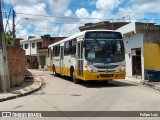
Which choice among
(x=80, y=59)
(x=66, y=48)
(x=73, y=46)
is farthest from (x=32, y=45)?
(x=80, y=59)

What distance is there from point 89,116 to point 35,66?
54.8 meters

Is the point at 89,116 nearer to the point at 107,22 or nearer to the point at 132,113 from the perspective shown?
the point at 132,113

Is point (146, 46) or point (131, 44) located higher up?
point (131, 44)

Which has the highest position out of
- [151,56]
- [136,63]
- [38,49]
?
[38,49]

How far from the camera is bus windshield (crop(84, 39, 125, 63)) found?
62.0 feet

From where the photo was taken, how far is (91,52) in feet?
62.2

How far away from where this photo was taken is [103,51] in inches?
747

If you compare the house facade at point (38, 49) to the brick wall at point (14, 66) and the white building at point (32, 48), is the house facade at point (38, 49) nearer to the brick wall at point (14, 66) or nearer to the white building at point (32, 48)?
the white building at point (32, 48)

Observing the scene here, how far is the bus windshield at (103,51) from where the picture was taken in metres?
18.9

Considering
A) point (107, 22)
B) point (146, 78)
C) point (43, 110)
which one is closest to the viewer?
point (43, 110)

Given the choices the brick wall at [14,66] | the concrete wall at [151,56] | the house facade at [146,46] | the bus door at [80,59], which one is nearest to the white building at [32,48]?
the house facade at [146,46]

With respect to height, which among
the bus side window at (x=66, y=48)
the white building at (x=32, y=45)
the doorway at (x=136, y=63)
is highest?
the white building at (x=32, y=45)

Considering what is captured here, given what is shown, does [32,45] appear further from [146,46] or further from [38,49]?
[146,46]

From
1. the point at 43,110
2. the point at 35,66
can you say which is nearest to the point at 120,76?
the point at 43,110
